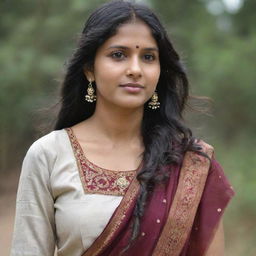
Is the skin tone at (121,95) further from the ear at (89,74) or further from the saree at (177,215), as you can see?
the saree at (177,215)

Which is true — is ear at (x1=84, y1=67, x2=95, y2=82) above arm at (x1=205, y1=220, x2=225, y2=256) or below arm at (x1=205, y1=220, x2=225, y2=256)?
above

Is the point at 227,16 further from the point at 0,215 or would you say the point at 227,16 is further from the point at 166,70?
the point at 166,70

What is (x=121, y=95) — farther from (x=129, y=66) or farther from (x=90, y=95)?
(x=90, y=95)

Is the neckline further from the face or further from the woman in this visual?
the face

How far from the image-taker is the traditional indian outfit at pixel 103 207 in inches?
113

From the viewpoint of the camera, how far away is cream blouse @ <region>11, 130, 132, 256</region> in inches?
113

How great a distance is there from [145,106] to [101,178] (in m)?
0.44

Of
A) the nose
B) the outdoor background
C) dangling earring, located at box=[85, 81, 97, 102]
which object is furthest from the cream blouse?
the outdoor background

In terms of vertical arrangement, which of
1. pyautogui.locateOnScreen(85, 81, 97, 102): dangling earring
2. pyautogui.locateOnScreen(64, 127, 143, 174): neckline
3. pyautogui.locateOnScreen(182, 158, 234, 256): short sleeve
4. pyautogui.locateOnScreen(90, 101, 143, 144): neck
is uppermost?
pyautogui.locateOnScreen(85, 81, 97, 102): dangling earring

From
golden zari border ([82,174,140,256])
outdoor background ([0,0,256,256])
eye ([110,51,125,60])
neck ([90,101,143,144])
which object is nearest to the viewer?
golden zari border ([82,174,140,256])

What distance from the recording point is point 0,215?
8258mm

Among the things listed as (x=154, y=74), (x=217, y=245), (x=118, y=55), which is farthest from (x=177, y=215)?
(x=118, y=55)

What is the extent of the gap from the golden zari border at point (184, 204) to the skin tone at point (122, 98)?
0.15m

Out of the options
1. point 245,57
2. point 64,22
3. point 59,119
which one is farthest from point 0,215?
point 59,119
